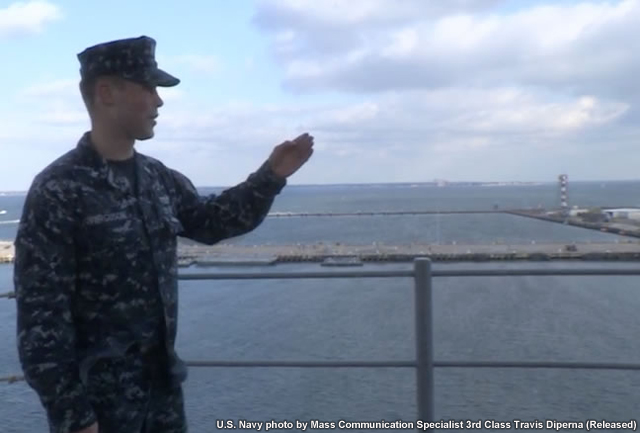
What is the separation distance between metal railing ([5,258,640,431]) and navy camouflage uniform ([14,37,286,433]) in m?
1.18

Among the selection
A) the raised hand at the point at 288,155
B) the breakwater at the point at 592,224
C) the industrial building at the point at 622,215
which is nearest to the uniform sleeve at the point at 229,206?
the raised hand at the point at 288,155

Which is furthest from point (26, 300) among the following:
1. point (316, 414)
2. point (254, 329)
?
point (254, 329)

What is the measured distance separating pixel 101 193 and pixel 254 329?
36.8 ft

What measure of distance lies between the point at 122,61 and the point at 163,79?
108 millimetres

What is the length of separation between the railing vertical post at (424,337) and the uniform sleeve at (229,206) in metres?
1.03

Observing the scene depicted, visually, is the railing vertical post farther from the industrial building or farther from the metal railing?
the industrial building

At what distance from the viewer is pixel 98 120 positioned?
1.89 metres

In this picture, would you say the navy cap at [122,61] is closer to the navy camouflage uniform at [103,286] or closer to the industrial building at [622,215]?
the navy camouflage uniform at [103,286]

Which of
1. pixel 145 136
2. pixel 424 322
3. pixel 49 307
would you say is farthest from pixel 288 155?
pixel 424 322

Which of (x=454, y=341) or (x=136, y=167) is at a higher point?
(x=136, y=167)

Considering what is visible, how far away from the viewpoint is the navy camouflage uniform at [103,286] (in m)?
1.71

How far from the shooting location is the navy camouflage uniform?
67.3 inches

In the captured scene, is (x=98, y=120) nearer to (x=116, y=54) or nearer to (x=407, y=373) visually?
(x=116, y=54)

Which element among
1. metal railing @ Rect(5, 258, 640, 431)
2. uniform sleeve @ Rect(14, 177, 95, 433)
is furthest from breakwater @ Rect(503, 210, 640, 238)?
uniform sleeve @ Rect(14, 177, 95, 433)
